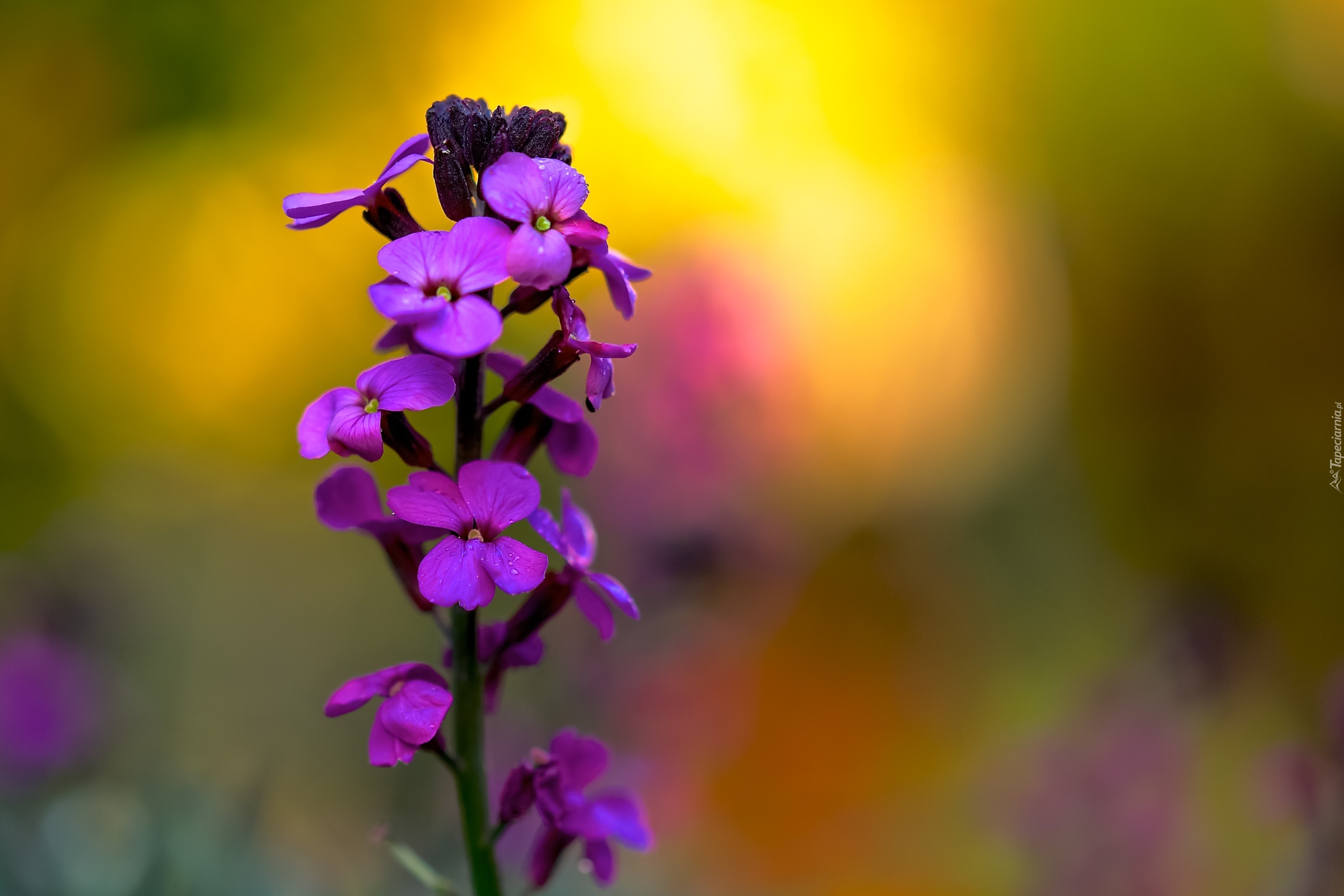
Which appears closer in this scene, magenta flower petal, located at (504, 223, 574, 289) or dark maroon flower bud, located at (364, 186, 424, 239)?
magenta flower petal, located at (504, 223, 574, 289)

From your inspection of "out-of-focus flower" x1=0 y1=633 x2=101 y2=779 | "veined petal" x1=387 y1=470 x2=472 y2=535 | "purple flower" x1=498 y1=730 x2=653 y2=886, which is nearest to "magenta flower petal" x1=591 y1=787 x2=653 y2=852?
"purple flower" x1=498 y1=730 x2=653 y2=886

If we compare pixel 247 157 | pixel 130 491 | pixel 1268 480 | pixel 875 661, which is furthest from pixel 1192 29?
pixel 130 491

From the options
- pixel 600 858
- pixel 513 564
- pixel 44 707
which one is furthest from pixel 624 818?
pixel 44 707

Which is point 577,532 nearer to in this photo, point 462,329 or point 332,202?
point 462,329

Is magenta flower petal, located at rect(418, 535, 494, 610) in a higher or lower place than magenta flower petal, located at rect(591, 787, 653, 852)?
higher

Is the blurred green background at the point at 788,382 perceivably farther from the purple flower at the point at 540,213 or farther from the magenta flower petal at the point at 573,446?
the purple flower at the point at 540,213

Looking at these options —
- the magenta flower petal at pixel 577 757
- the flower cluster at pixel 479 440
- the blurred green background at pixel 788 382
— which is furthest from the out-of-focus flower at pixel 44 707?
the magenta flower petal at pixel 577 757

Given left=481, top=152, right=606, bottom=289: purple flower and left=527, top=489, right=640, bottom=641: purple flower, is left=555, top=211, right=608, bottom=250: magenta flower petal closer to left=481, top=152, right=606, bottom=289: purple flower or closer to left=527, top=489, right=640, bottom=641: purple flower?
left=481, top=152, right=606, bottom=289: purple flower

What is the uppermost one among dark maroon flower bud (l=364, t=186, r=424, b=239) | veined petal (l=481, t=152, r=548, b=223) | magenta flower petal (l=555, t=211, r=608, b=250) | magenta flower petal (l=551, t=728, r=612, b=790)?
veined petal (l=481, t=152, r=548, b=223)
